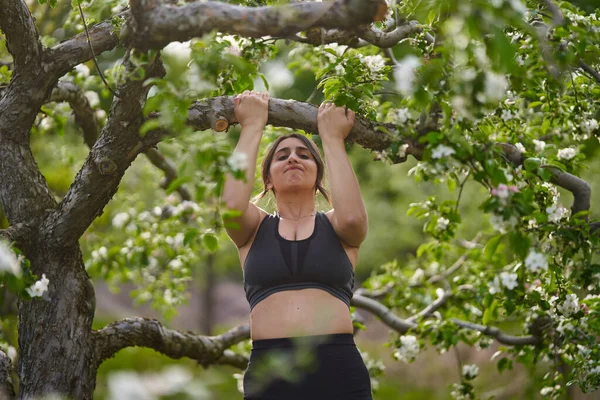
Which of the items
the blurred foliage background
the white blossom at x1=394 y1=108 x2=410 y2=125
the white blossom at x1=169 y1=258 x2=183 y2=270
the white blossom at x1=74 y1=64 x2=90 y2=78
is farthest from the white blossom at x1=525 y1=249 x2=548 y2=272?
the white blossom at x1=169 y1=258 x2=183 y2=270

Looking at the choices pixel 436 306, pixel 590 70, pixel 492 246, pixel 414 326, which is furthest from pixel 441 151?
pixel 436 306

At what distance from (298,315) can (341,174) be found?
612 millimetres

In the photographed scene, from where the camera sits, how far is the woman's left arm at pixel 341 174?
9.17 ft

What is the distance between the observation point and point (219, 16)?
7.16 feet

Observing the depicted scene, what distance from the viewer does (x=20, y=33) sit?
10.4ft

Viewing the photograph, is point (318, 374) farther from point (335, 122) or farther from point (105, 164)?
point (105, 164)

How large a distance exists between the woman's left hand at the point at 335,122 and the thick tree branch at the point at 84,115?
1.59 metres

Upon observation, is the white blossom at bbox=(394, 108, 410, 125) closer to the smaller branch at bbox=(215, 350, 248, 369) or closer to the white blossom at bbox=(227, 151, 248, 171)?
the white blossom at bbox=(227, 151, 248, 171)

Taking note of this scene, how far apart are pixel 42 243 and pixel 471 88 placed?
229cm

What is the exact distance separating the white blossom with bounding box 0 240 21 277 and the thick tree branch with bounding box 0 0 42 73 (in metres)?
1.17

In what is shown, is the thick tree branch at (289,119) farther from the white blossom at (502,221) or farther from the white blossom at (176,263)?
the white blossom at (176,263)

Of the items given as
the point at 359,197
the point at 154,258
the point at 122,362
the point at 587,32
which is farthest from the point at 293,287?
the point at 122,362

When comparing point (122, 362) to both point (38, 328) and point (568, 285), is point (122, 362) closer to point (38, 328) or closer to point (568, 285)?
point (38, 328)

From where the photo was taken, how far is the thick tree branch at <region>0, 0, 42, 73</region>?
10.2ft
